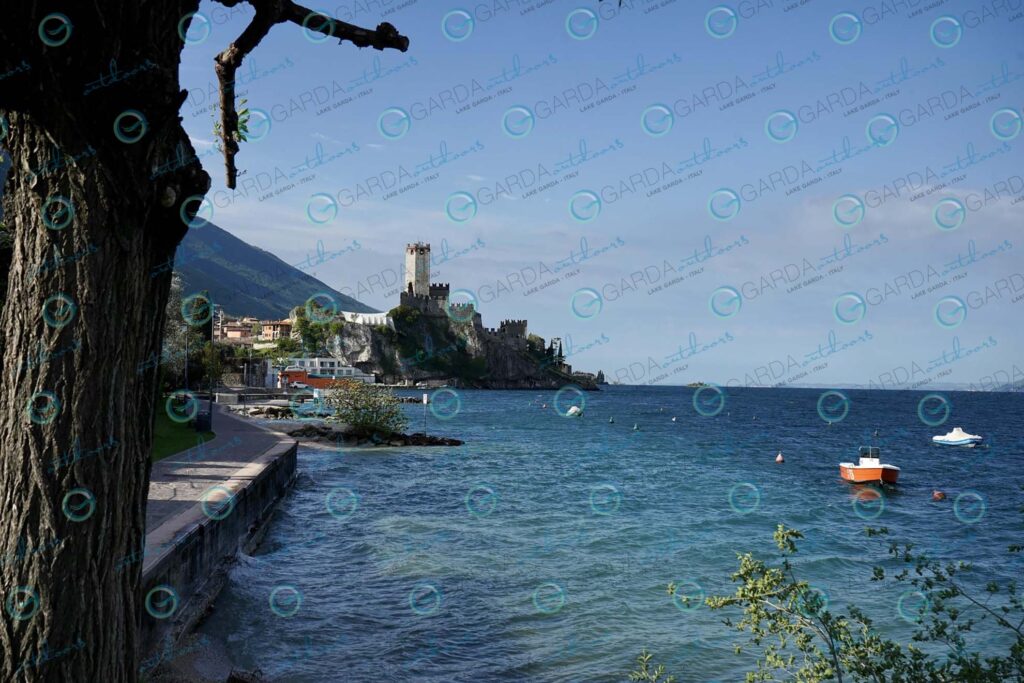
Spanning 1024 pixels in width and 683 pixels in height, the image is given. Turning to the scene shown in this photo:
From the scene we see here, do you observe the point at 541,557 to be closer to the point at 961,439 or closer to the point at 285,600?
the point at 285,600

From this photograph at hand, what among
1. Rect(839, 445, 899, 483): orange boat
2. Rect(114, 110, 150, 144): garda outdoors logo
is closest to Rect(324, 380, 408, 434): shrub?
Rect(839, 445, 899, 483): orange boat

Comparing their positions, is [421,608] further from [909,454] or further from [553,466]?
[909,454]

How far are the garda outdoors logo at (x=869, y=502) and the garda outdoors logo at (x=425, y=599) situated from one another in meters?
16.0

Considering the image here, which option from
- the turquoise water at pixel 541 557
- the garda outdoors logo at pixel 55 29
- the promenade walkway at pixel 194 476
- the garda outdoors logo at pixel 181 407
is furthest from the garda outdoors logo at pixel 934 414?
the garda outdoors logo at pixel 55 29

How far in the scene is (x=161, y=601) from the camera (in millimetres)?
10008

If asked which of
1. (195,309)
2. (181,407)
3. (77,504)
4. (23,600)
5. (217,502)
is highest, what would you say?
(195,309)

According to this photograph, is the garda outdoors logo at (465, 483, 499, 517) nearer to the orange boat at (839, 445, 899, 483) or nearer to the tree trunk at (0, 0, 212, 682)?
the orange boat at (839, 445, 899, 483)

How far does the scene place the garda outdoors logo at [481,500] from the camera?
2316 centimetres

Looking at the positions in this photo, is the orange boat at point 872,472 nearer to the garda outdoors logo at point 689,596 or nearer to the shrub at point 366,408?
the garda outdoors logo at point 689,596

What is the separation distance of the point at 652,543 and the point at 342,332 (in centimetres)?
16399

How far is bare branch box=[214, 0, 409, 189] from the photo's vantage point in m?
4.11

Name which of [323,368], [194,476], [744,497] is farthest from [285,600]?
[323,368]

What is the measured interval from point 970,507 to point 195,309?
40.4 metres

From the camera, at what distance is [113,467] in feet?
11.7
